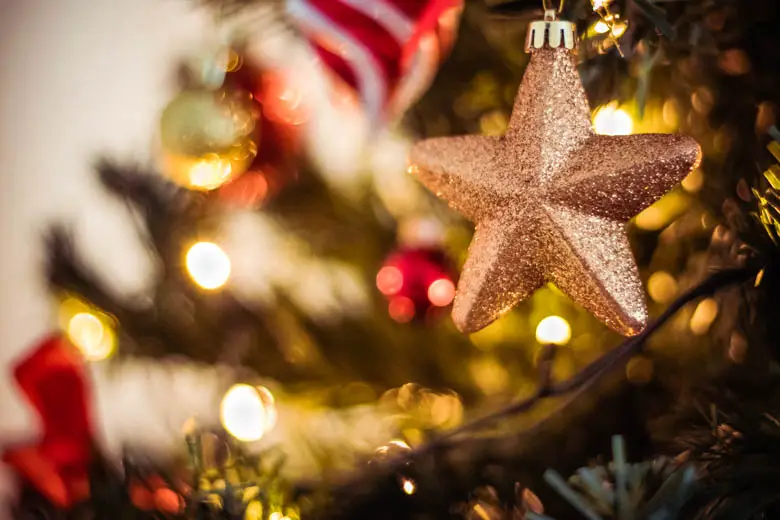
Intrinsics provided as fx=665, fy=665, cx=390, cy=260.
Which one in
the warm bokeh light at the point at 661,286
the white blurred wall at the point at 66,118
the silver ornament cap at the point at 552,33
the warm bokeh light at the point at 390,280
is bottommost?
the warm bokeh light at the point at 661,286

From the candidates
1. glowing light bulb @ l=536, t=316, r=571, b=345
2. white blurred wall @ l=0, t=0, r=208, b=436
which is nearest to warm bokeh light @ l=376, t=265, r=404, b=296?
glowing light bulb @ l=536, t=316, r=571, b=345

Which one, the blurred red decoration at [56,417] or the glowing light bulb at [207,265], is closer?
the blurred red decoration at [56,417]

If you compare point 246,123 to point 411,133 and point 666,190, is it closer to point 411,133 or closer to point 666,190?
point 411,133

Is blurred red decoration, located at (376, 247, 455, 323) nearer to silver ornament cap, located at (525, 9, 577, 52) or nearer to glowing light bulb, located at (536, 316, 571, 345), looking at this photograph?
glowing light bulb, located at (536, 316, 571, 345)

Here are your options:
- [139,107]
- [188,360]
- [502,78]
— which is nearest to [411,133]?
[502,78]

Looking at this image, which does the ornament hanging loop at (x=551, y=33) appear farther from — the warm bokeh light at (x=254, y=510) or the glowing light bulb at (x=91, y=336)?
the glowing light bulb at (x=91, y=336)

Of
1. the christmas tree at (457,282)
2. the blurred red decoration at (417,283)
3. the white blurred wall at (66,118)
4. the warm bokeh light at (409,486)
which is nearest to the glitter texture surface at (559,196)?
the christmas tree at (457,282)
